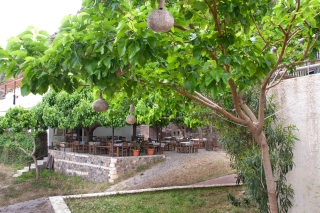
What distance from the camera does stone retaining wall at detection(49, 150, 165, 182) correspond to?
1352 cm

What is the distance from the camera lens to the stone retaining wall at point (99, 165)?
13.5 meters

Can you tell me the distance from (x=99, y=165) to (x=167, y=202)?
678cm

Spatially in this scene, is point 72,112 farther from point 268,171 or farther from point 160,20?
point 160,20

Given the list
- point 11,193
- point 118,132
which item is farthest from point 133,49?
point 118,132

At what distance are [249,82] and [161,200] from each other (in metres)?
5.82

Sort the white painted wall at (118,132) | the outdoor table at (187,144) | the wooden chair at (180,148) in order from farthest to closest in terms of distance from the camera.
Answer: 1. the white painted wall at (118,132)
2. the wooden chair at (180,148)
3. the outdoor table at (187,144)

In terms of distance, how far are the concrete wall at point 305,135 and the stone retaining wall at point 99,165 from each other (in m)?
9.52

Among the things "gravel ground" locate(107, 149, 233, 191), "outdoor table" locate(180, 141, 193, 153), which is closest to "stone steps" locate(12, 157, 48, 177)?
"gravel ground" locate(107, 149, 233, 191)

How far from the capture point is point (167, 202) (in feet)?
26.7

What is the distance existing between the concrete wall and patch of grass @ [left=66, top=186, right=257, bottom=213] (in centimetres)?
164

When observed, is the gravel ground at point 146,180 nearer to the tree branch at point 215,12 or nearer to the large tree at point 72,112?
the large tree at point 72,112

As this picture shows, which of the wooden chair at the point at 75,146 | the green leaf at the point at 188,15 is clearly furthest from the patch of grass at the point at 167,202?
the wooden chair at the point at 75,146

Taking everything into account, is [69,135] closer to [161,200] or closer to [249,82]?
[161,200]

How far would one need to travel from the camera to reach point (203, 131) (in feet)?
79.8
